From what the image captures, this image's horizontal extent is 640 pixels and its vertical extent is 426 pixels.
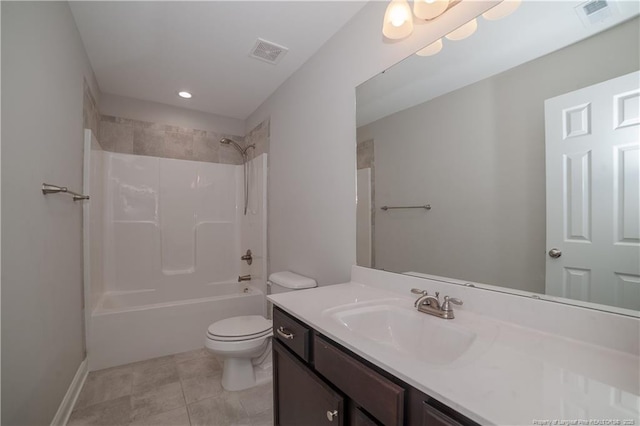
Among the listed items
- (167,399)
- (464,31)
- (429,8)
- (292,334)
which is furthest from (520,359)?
(167,399)

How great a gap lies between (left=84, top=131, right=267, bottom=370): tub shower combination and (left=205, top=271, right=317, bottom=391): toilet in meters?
0.70

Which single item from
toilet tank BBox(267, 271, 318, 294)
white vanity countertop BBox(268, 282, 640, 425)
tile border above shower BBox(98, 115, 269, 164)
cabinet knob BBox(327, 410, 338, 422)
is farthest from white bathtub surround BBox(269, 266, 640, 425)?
tile border above shower BBox(98, 115, 269, 164)

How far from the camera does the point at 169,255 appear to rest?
3039mm

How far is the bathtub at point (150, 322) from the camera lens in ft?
7.27

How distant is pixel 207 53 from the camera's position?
206 cm

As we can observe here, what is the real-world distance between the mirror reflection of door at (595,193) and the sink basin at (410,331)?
34 cm

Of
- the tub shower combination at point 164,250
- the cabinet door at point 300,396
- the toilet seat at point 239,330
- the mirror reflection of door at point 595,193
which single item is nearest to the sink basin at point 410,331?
the cabinet door at point 300,396

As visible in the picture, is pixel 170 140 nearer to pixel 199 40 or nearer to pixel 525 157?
pixel 199 40

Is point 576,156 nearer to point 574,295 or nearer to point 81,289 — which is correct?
point 574,295

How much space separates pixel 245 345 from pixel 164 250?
5.69 feet

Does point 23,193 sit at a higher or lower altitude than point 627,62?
lower

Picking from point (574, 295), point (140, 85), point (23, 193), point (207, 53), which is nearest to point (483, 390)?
point (574, 295)

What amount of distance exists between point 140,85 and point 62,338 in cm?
219

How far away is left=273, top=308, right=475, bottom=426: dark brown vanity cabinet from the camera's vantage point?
0.64 metres
